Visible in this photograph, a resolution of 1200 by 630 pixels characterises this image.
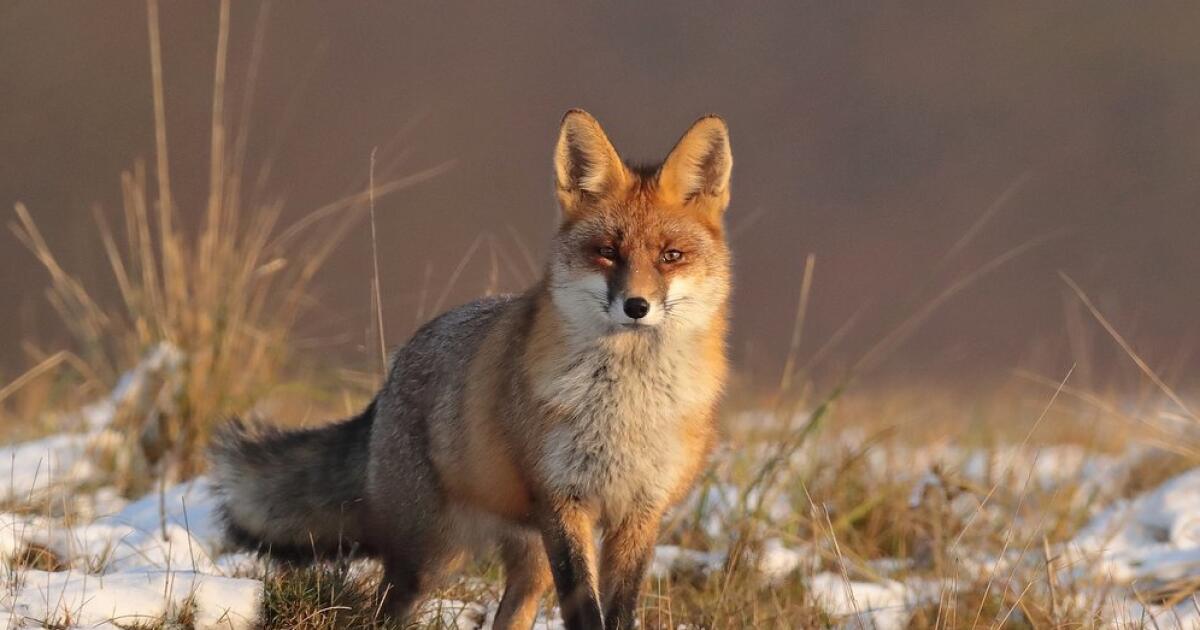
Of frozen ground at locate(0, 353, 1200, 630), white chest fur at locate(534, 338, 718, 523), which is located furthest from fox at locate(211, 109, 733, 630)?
frozen ground at locate(0, 353, 1200, 630)

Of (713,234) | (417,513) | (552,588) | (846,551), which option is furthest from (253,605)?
(846,551)

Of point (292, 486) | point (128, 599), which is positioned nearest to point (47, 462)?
point (292, 486)

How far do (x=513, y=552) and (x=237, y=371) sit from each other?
277cm

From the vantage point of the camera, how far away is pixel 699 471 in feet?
13.2

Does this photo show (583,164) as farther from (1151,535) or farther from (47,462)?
(1151,535)

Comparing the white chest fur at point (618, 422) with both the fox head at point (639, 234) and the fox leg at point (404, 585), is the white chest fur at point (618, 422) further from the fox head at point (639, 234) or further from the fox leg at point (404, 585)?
the fox leg at point (404, 585)

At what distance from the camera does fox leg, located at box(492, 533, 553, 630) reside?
415 cm

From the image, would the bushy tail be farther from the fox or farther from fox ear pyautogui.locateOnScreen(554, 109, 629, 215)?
fox ear pyautogui.locateOnScreen(554, 109, 629, 215)

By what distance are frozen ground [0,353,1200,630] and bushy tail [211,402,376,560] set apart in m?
0.15

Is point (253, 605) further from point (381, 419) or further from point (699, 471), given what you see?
point (699, 471)

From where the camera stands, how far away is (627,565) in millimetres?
3830

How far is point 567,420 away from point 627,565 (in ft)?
1.72

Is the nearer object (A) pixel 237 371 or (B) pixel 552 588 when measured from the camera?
(B) pixel 552 588

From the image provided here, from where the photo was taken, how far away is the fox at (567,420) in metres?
3.71
